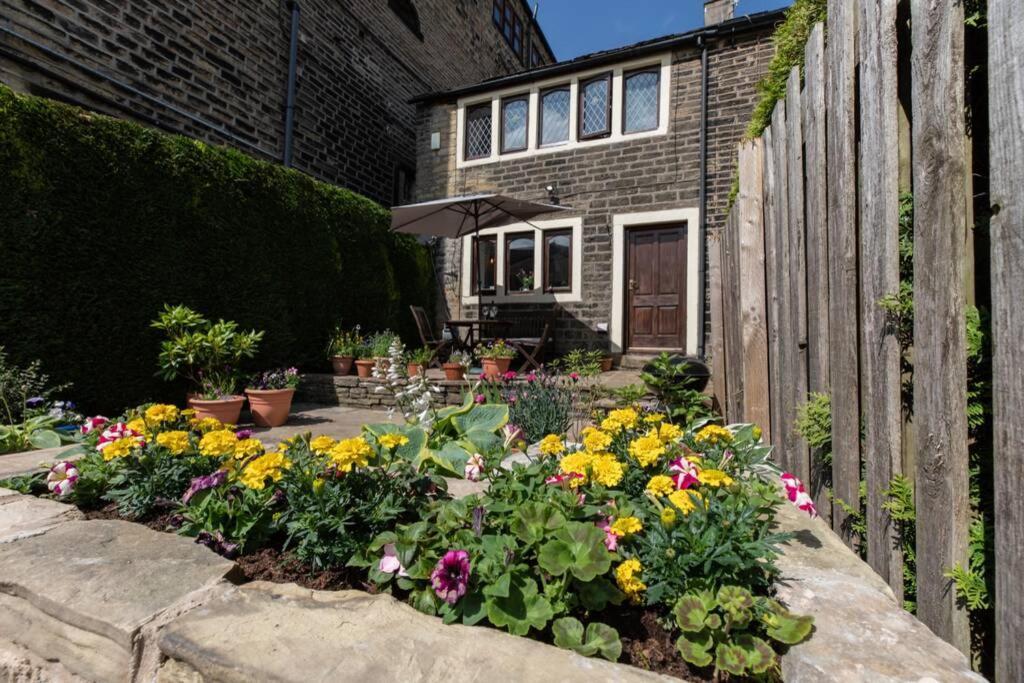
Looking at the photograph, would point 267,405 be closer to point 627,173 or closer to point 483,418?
point 483,418

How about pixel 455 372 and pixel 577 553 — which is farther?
pixel 455 372

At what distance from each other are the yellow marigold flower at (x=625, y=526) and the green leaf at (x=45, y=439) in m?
3.33

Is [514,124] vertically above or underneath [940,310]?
above

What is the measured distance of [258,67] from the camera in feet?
24.8

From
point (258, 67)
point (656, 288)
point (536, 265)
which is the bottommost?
point (656, 288)

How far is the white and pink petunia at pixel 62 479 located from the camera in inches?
71.7

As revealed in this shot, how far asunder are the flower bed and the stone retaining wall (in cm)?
8

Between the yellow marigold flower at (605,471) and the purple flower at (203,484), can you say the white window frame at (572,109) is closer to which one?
the yellow marigold flower at (605,471)

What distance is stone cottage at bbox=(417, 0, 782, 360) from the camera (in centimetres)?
755

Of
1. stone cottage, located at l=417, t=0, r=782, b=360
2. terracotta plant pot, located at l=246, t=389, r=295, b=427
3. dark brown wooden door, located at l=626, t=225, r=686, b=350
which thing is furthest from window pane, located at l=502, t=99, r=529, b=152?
terracotta plant pot, located at l=246, t=389, r=295, b=427

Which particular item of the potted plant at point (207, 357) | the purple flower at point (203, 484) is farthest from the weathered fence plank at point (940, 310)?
the potted plant at point (207, 357)

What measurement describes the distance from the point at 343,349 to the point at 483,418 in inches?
161

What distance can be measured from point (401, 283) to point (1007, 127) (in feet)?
25.9

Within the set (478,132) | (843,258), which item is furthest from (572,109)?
(843,258)
